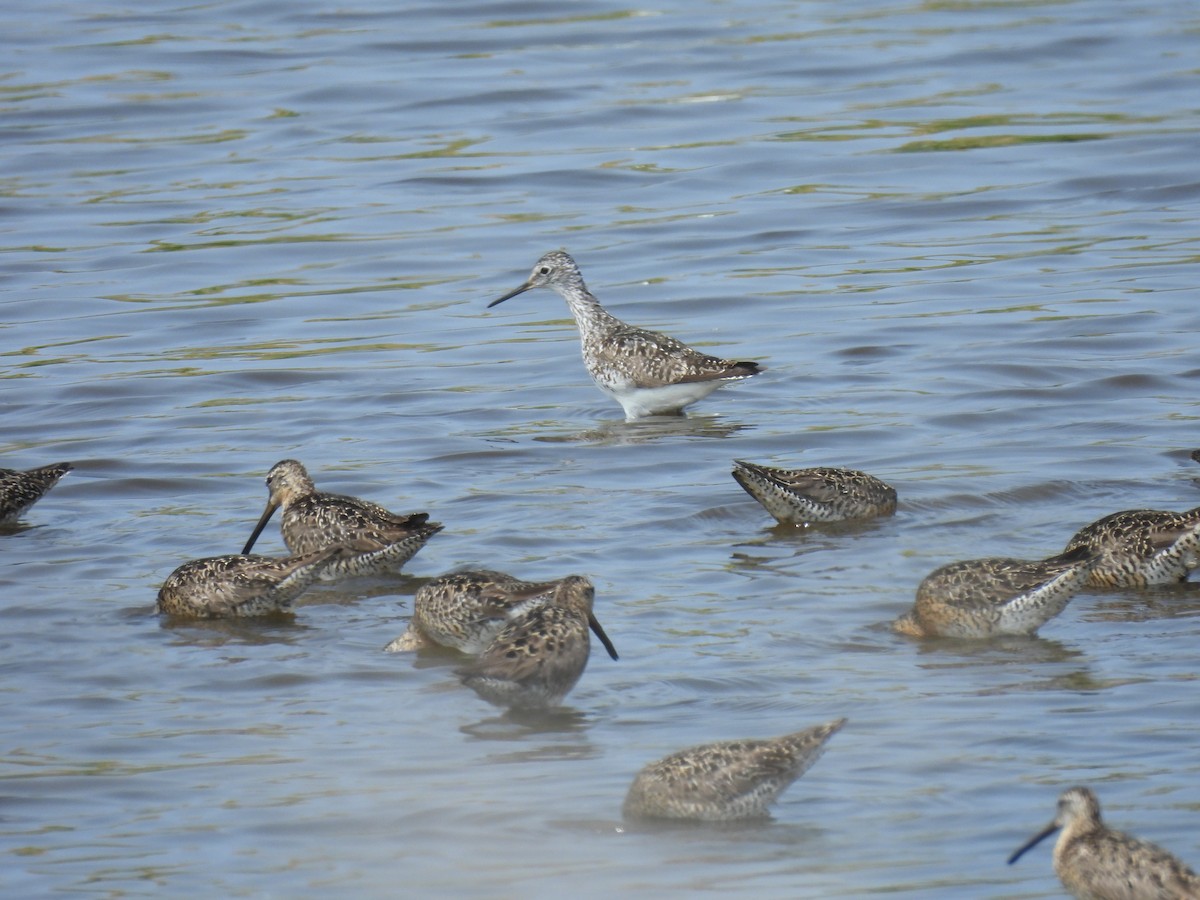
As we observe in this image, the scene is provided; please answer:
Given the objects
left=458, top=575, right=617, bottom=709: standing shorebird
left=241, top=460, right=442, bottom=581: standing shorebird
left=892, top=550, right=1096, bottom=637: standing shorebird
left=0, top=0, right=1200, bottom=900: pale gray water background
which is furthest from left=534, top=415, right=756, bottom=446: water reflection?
left=458, top=575, right=617, bottom=709: standing shorebird

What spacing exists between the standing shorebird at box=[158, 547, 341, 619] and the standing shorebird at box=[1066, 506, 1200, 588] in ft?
13.1

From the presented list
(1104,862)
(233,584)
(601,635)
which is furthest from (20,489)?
(1104,862)

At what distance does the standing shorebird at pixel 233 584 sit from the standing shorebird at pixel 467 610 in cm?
95

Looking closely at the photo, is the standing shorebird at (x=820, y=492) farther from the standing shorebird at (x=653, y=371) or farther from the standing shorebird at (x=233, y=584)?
the standing shorebird at (x=653, y=371)

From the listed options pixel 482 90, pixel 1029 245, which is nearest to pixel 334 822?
pixel 1029 245

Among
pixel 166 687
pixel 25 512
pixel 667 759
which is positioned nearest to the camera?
pixel 667 759

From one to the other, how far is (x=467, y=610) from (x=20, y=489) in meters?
4.22

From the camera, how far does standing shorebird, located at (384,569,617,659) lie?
10258 millimetres

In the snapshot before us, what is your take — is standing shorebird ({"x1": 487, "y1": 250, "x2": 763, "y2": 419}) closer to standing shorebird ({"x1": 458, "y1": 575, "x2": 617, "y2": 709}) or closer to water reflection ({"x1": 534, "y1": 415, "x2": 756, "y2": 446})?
water reflection ({"x1": 534, "y1": 415, "x2": 756, "y2": 446})

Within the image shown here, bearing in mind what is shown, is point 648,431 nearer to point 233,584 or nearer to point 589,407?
point 589,407

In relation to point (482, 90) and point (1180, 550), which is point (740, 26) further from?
point (1180, 550)

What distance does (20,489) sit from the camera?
13.3m

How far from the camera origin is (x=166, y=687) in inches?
394

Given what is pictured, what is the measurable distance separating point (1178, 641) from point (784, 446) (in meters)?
4.85
